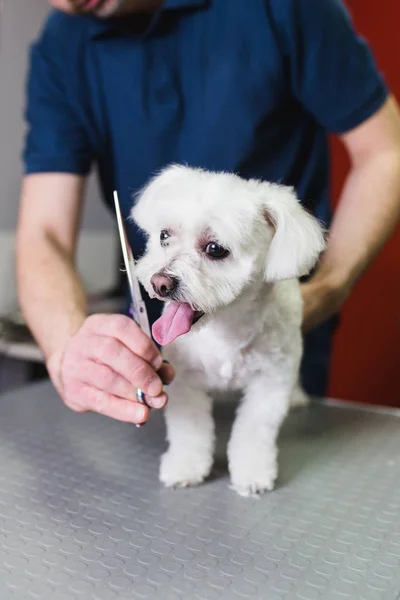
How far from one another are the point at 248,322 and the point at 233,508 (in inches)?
8.9

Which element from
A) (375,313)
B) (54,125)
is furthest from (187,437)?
(375,313)

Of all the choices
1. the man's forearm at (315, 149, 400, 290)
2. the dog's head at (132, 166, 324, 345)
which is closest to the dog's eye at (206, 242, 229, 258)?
the dog's head at (132, 166, 324, 345)

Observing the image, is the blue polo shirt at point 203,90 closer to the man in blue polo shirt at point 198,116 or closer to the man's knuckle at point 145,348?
the man in blue polo shirt at point 198,116

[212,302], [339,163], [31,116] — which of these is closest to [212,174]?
Answer: [212,302]

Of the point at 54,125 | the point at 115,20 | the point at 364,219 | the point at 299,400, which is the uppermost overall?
the point at 115,20

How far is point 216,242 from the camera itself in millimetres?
701

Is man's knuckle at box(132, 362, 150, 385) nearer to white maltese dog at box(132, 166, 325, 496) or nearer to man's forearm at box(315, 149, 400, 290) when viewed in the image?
white maltese dog at box(132, 166, 325, 496)

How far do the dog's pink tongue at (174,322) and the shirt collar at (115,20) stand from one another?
0.56 m

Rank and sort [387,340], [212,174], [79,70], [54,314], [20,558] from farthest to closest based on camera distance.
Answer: [387,340], [79,70], [54,314], [212,174], [20,558]

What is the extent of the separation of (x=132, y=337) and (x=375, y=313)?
1.90 m

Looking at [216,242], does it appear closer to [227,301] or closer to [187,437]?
[227,301]

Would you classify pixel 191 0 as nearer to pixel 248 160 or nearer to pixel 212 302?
pixel 248 160

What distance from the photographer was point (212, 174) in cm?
72

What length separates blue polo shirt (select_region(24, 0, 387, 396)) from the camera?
0.98m
